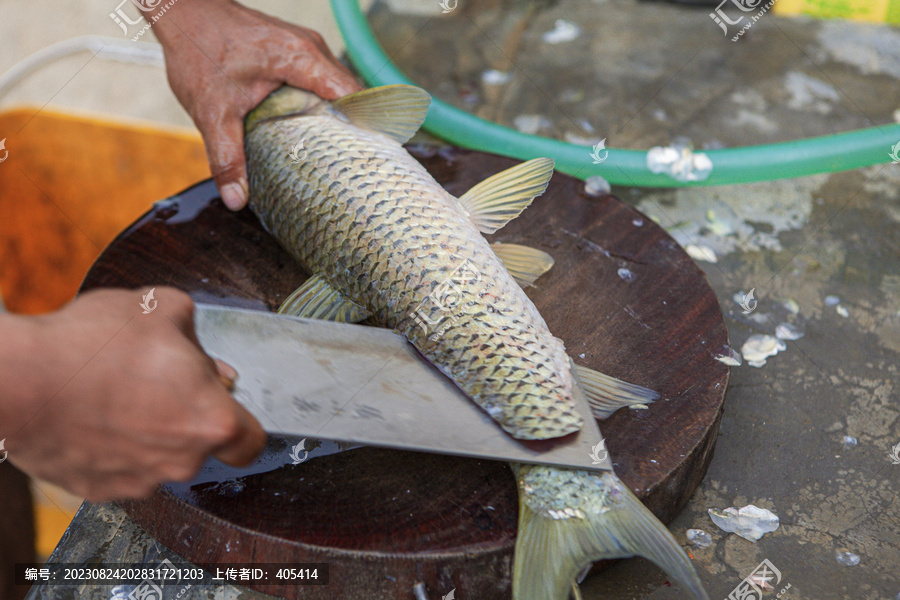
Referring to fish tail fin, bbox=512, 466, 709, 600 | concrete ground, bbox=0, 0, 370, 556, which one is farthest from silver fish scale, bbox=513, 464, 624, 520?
concrete ground, bbox=0, 0, 370, 556

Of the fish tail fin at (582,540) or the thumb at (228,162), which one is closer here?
the fish tail fin at (582,540)

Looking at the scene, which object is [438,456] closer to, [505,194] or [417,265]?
[417,265]

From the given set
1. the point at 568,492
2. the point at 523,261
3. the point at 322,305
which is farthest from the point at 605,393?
the point at 322,305

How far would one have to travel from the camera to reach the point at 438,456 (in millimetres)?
1006

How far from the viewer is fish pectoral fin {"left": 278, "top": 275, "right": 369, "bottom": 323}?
1.11 m

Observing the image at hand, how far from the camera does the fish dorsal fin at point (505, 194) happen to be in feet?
3.98

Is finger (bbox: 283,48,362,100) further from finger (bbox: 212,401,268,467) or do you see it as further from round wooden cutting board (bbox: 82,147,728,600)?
finger (bbox: 212,401,268,467)

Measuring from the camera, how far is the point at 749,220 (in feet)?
5.35

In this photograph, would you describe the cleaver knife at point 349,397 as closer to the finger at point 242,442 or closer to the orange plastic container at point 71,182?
the finger at point 242,442

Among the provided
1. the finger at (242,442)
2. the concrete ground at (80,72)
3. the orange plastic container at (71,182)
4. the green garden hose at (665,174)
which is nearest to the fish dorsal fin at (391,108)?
the green garden hose at (665,174)

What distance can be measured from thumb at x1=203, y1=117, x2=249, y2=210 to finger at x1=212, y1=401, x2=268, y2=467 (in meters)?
0.64

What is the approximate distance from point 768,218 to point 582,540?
3.59 ft

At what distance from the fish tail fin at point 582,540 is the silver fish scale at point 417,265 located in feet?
0.34

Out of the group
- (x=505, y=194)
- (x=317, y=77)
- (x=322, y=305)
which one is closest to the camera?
(x=322, y=305)
